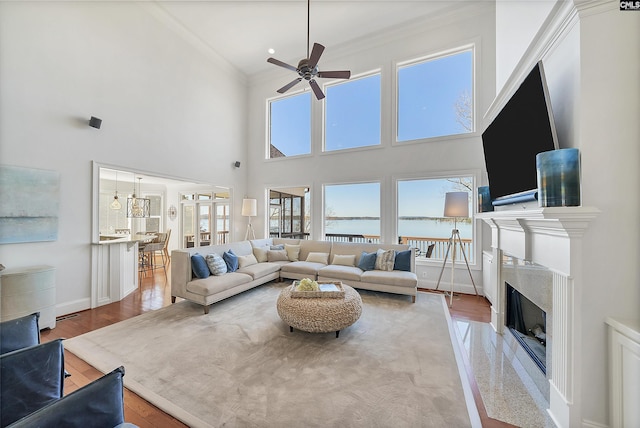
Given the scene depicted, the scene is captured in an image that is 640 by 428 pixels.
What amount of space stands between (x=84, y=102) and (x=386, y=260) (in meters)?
5.35

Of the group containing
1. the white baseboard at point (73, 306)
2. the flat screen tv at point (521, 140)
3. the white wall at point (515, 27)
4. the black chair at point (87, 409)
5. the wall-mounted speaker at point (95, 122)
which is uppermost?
the white wall at point (515, 27)

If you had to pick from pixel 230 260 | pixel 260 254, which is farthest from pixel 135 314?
pixel 260 254

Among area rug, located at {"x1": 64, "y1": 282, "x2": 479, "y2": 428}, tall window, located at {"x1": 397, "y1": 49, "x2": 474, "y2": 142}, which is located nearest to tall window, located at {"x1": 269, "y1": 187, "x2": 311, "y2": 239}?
tall window, located at {"x1": 397, "y1": 49, "x2": 474, "y2": 142}

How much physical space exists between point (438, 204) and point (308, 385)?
413 cm

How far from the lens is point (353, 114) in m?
5.82

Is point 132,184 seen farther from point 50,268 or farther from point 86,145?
point 50,268

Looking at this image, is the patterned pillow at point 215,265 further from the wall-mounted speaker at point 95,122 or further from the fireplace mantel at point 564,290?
the fireplace mantel at point 564,290

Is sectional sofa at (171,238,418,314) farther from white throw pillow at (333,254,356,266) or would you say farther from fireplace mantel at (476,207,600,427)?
fireplace mantel at (476,207,600,427)

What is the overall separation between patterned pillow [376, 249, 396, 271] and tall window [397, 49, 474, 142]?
249 centimetres

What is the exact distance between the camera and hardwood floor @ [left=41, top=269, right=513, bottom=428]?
172 cm

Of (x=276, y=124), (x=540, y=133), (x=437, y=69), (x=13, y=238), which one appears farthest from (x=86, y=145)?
(x=437, y=69)

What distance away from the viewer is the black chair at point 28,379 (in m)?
1.11

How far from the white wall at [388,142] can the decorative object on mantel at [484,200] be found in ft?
4.74

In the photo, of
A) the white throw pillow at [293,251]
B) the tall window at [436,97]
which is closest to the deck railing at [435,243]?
the tall window at [436,97]
